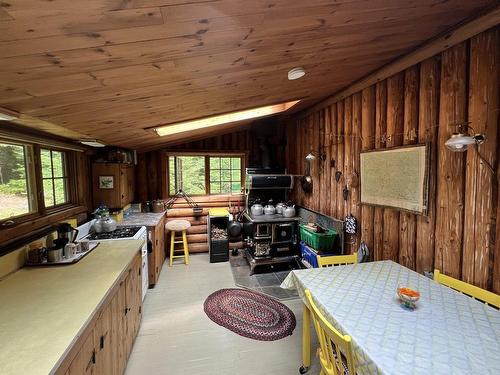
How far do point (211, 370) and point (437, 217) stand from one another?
→ 2.23 m

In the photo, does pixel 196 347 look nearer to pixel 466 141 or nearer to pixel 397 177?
pixel 397 177

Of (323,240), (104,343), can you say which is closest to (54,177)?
(104,343)

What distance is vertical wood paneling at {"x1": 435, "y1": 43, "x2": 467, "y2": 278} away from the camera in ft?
5.72

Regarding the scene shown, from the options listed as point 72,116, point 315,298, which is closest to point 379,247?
point 315,298

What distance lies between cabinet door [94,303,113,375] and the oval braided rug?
120cm

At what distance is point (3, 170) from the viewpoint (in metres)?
1.96

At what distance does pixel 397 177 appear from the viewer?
2.26 m

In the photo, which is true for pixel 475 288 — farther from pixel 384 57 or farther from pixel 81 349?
pixel 81 349

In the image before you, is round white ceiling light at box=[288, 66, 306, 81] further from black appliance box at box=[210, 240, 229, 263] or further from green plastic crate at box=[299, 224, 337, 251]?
black appliance box at box=[210, 240, 229, 263]

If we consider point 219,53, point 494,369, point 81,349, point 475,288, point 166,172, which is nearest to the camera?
point 494,369

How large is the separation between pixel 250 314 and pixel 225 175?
10.2 ft

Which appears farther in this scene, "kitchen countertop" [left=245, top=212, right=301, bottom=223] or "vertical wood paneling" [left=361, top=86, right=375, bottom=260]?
"kitchen countertop" [left=245, top=212, right=301, bottom=223]

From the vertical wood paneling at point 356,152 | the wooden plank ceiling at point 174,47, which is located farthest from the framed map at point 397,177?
the wooden plank ceiling at point 174,47

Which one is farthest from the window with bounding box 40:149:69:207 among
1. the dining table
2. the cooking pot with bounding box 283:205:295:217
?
the cooking pot with bounding box 283:205:295:217
